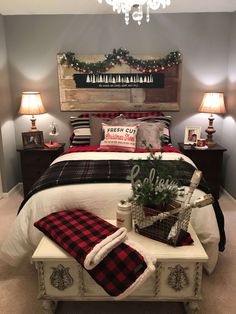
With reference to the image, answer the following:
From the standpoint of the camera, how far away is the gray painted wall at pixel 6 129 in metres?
3.43

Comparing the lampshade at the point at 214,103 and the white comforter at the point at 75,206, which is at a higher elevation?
the lampshade at the point at 214,103

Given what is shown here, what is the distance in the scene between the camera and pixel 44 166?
3432 mm

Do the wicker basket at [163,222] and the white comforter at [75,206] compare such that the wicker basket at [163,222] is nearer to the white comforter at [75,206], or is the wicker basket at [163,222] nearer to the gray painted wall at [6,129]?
the white comforter at [75,206]

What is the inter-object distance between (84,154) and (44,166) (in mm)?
835

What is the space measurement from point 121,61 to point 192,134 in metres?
1.33

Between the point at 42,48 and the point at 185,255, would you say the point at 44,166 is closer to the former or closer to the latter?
the point at 42,48

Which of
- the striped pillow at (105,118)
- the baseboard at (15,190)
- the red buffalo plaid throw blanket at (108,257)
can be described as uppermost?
the striped pillow at (105,118)

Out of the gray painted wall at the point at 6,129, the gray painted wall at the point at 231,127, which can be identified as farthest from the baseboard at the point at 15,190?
the gray painted wall at the point at 231,127

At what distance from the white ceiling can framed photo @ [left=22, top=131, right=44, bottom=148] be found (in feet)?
4.82

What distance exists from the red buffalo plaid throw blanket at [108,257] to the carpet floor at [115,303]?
0.48 metres

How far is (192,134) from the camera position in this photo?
3.59 meters

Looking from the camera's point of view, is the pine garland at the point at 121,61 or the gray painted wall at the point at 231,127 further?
the pine garland at the point at 121,61

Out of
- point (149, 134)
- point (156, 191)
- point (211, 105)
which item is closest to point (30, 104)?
point (149, 134)

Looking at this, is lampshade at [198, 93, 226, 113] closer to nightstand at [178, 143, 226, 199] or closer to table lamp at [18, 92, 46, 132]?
nightstand at [178, 143, 226, 199]
